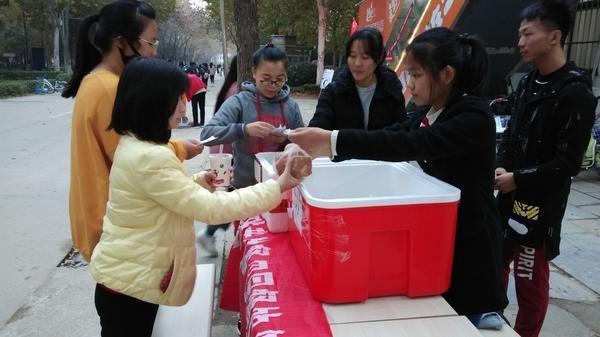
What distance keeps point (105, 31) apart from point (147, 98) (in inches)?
20.9

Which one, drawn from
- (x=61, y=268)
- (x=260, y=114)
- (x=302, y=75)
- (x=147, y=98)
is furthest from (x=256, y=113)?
(x=302, y=75)

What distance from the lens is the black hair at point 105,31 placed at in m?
1.73

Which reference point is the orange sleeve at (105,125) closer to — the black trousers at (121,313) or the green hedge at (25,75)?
the black trousers at (121,313)

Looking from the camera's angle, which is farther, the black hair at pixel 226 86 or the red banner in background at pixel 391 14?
the red banner in background at pixel 391 14

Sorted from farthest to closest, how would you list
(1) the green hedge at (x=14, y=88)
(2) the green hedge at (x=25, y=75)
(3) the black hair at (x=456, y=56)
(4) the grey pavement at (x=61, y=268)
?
(2) the green hedge at (x=25, y=75) → (1) the green hedge at (x=14, y=88) → (4) the grey pavement at (x=61, y=268) → (3) the black hair at (x=456, y=56)

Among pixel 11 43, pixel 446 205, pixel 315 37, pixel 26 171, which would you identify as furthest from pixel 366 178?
pixel 11 43

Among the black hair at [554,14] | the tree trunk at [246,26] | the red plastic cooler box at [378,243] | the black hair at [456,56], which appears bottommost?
the red plastic cooler box at [378,243]

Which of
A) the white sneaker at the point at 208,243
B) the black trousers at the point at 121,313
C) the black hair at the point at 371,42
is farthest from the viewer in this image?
the white sneaker at the point at 208,243

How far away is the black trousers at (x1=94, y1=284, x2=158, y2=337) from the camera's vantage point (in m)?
1.57

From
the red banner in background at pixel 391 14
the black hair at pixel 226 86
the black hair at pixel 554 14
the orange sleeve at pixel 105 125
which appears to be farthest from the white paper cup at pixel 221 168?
the red banner in background at pixel 391 14

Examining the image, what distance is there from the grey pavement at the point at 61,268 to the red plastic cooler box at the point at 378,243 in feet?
5.40

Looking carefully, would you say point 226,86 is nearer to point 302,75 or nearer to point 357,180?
point 357,180

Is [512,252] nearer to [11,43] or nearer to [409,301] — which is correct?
[409,301]

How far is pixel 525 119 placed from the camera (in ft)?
6.63
